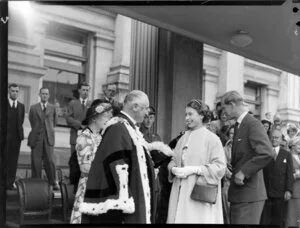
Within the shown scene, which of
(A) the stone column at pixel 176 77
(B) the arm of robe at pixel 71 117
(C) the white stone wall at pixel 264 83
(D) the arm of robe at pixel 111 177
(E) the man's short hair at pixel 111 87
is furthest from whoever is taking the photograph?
(A) the stone column at pixel 176 77

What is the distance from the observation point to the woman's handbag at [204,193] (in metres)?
3.17

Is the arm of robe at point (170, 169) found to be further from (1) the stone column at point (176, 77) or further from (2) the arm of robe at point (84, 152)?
(1) the stone column at point (176, 77)

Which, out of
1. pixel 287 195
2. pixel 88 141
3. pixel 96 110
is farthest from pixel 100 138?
pixel 287 195

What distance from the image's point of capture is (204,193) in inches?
125

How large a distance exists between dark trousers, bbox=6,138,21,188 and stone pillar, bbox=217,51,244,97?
63.5 inches

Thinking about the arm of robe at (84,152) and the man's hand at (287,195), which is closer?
the arm of robe at (84,152)

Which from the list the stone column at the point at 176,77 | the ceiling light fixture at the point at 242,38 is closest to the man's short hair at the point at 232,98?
the ceiling light fixture at the point at 242,38

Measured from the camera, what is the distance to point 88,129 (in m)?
3.46

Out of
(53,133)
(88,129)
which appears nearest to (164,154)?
(88,129)

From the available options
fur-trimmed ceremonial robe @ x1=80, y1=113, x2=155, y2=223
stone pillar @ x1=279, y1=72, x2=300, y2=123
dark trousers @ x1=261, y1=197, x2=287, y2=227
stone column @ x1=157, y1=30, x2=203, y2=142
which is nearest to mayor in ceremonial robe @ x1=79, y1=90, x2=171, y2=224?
fur-trimmed ceremonial robe @ x1=80, y1=113, x2=155, y2=223

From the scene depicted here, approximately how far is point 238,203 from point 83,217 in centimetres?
117

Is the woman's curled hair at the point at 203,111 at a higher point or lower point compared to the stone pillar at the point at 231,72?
lower

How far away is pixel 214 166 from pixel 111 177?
2.47 ft

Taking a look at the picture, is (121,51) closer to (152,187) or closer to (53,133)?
(53,133)
